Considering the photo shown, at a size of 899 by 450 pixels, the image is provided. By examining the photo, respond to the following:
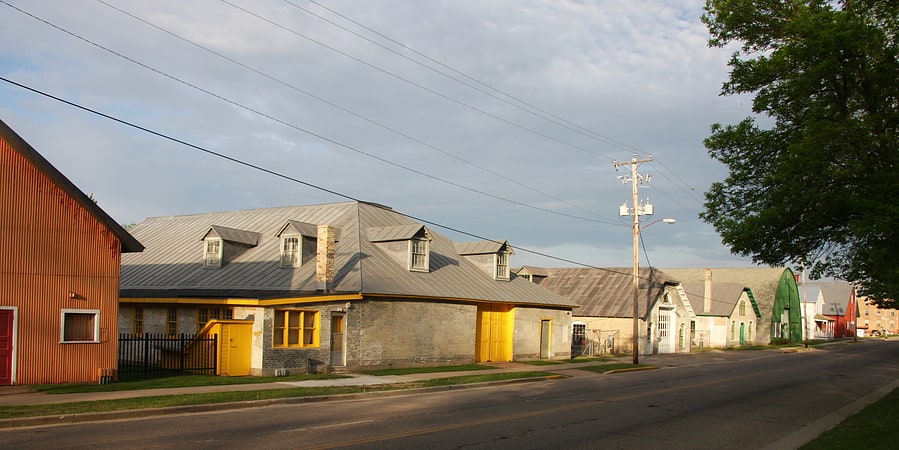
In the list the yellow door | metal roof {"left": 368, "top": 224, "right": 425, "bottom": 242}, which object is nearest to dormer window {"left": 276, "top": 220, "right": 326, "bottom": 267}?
metal roof {"left": 368, "top": 224, "right": 425, "bottom": 242}

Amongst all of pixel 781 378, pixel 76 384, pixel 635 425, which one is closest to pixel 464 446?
pixel 635 425

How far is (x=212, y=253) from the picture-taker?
34.1 m

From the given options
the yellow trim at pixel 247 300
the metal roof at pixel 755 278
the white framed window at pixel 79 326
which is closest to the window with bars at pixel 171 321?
the yellow trim at pixel 247 300

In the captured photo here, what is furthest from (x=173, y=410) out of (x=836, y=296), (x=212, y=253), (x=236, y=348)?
(x=836, y=296)

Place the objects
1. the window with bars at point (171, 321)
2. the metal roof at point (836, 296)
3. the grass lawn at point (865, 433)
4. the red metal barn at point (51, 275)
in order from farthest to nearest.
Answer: the metal roof at point (836, 296) < the window with bars at point (171, 321) < the red metal barn at point (51, 275) < the grass lawn at point (865, 433)

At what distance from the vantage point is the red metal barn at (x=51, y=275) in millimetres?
20203

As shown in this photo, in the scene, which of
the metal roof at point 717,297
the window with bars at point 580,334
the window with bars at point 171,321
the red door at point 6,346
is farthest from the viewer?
the metal roof at point 717,297

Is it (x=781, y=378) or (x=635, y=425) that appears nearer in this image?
(x=635, y=425)

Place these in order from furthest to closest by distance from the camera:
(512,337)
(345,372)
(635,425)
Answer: (512,337) < (345,372) < (635,425)

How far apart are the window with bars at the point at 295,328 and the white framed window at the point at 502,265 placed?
13.6 metres

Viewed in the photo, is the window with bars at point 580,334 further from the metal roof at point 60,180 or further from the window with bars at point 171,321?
the metal roof at point 60,180

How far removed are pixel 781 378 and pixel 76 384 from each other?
26210mm

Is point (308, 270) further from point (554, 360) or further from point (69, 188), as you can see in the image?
point (554, 360)

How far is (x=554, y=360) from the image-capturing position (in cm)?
3881
